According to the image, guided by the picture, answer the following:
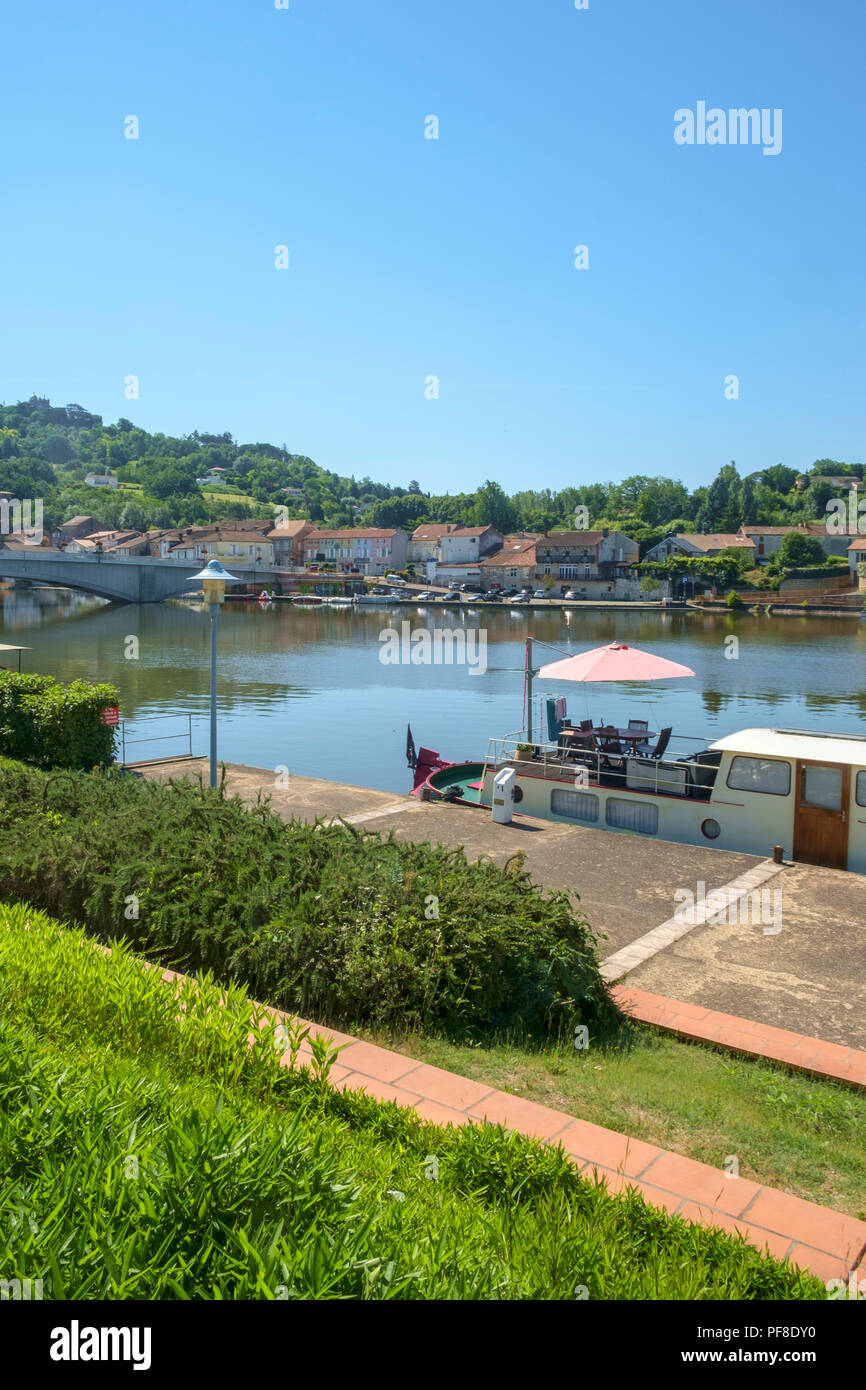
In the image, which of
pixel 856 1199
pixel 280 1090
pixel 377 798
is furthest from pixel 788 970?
pixel 377 798

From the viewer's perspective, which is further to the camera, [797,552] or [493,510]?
[493,510]

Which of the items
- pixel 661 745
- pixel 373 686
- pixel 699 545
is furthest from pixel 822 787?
pixel 699 545

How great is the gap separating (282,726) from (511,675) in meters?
20.8

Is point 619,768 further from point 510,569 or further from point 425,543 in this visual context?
point 425,543

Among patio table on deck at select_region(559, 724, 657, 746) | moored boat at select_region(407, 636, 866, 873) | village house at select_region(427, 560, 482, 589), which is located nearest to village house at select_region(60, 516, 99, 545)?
village house at select_region(427, 560, 482, 589)

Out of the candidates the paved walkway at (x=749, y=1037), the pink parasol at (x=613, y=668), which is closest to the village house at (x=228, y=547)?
the pink parasol at (x=613, y=668)

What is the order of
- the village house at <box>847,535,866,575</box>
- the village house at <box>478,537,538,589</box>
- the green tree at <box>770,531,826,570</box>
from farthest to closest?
the village house at <box>478,537,538,589</box>
the village house at <box>847,535,866,575</box>
the green tree at <box>770,531,826,570</box>

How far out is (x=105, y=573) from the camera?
9019cm

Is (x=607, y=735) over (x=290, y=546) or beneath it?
beneath

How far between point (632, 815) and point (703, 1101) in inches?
421

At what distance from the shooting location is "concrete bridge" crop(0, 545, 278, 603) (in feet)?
259

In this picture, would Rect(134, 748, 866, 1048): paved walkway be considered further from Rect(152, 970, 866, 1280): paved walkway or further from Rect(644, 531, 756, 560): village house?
Rect(644, 531, 756, 560): village house

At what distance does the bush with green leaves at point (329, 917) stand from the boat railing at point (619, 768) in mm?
8394

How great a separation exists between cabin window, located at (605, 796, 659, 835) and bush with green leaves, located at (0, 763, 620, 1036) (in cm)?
833
